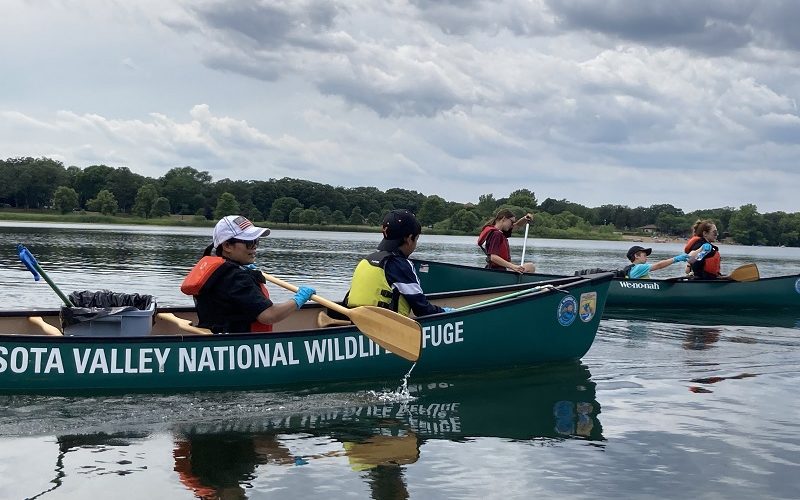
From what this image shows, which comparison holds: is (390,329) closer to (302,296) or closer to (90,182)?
(302,296)

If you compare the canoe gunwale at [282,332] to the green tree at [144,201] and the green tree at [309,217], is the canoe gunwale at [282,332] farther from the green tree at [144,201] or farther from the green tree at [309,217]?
the green tree at [144,201]

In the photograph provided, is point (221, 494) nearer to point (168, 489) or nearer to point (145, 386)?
point (168, 489)

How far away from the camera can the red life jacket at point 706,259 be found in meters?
17.9

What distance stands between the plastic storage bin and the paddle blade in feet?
7.07

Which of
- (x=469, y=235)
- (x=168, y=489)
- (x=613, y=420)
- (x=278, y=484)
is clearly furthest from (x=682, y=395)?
(x=469, y=235)

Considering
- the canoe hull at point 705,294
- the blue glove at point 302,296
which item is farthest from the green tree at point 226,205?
the blue glove at point 302,296

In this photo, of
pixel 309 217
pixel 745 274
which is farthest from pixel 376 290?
pixel 309 217

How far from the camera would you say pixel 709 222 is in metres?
17.9

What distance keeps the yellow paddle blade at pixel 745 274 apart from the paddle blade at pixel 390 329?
38.3 feet

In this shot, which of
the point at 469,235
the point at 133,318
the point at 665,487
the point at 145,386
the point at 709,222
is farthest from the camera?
the point at 469,235

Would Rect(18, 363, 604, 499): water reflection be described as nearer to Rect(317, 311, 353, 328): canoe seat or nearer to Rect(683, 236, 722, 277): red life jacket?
Rect(317, 311, 353, 328): canoe seat

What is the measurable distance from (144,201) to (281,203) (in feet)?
59.8

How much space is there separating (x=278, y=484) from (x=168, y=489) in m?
0.74

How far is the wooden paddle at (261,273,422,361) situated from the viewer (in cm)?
842
